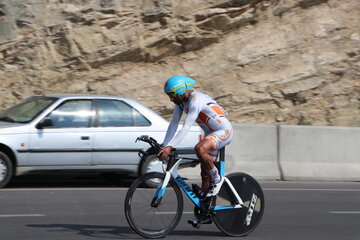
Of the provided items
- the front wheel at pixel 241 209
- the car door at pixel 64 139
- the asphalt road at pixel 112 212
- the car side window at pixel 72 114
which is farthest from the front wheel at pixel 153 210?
the car side window at pixel 72 114

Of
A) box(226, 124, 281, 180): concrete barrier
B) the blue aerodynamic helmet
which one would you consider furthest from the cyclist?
box(226, 124, 281, 180): concrete barrier

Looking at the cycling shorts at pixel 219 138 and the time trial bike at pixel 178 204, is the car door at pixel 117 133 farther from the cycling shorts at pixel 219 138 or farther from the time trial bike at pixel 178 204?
the cycling shorts at pixel 219 138

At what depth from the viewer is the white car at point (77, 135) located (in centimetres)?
1059

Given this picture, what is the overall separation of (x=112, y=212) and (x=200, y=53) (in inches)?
370

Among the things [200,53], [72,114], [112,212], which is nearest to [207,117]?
[112,212]

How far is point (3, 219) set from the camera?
8023mm

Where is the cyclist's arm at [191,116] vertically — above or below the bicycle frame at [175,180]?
above

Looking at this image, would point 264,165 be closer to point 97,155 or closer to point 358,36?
point 97,155

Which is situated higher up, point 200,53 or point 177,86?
point 177,86

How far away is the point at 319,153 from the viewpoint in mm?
13195

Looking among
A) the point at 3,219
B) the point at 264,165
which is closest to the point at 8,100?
the point at 264,165

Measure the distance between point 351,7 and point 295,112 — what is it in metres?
3.91

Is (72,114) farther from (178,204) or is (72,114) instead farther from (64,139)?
(178,204)

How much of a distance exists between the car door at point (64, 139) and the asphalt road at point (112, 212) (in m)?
0.50
